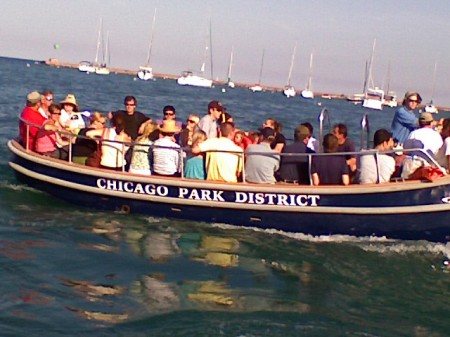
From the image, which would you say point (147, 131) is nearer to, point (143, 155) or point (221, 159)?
point (143, 155)

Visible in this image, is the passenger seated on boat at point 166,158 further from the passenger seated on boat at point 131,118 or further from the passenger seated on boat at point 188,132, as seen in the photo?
the passenger seated on boat at point 131,118

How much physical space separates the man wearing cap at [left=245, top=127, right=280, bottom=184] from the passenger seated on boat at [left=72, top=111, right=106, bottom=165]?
2922mm

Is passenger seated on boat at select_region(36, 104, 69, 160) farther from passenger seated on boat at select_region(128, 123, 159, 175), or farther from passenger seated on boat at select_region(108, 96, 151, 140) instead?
passenger seated on boat at select_region(128, 123, 159, 175)

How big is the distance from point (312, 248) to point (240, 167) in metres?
1.73

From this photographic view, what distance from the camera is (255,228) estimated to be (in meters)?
11.6

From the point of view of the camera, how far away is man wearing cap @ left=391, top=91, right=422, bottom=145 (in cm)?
1189

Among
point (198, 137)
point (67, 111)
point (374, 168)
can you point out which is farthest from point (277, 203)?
point (67, 111)

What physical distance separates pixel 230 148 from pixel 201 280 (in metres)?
2.83

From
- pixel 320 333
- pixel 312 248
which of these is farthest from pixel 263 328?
pixel 312 248

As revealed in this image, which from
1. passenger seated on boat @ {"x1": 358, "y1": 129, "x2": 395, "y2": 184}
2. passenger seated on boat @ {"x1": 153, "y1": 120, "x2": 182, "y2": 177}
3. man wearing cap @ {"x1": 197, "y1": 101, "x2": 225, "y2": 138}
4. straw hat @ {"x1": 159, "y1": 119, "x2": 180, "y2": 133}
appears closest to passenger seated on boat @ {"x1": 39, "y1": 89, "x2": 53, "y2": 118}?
straw hat @ {"x1": 159, "y1": 119, "x2": 180, "y2": 133}

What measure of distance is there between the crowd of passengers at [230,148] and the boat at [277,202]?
24cm

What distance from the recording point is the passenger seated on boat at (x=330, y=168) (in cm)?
1102

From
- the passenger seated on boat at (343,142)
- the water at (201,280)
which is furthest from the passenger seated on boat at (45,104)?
the passenger seated on boat at (343,142)

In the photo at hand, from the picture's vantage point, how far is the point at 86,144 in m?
13.1
